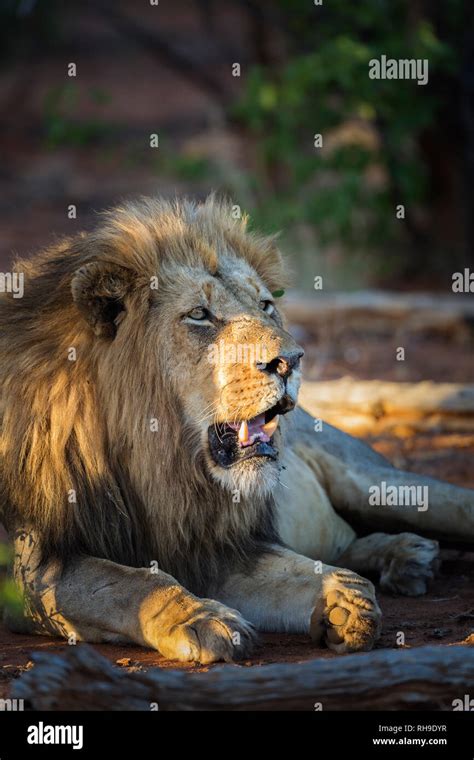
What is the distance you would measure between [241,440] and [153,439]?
0.32 metres

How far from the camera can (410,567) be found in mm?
5445

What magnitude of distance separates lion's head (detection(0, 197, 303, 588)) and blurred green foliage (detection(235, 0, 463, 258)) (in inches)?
248

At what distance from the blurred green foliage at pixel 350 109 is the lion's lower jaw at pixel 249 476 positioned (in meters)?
6.65

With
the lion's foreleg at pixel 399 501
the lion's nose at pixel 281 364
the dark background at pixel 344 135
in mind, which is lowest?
the lion's foreleg at pixel 399 501

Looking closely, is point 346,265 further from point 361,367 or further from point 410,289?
point 361,367

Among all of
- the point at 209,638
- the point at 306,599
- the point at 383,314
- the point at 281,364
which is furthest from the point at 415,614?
the point at 383,314

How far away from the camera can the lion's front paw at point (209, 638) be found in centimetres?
416

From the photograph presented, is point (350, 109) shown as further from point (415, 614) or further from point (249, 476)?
point (249, 476)

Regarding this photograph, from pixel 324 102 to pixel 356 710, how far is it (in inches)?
354

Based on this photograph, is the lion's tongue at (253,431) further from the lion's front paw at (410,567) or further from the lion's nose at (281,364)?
the lion's front paw at (410,567)

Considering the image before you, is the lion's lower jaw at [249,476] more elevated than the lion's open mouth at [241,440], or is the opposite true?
the lion's open mouth at [241,440]

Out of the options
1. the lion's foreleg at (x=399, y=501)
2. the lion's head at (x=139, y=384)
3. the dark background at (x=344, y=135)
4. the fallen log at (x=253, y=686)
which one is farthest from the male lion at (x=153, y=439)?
the dark background at (x=344, y=135)

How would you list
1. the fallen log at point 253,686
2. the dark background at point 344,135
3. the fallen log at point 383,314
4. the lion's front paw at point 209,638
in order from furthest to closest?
the dark background at point 344,135 → the fallen log at point 383,314 → the lion's front paw at point 209,638 → the fallen log at point 253,686

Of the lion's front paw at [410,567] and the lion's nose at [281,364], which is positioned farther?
the lion's front paw at [410,567]
